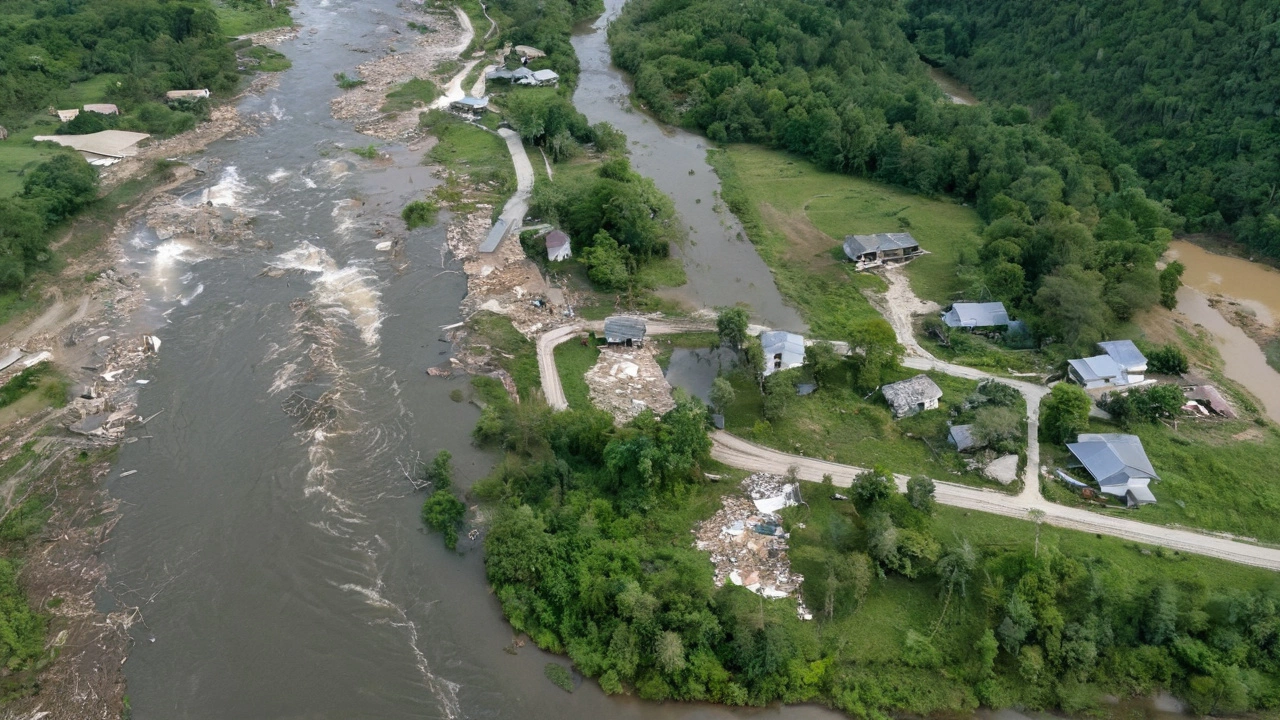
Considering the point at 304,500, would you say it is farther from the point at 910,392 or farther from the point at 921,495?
the point at 910,392

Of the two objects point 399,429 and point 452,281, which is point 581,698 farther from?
point 452,281

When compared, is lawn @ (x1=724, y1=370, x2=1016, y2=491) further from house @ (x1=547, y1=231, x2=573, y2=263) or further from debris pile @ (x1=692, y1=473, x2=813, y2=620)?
house @ (x1=547, y1=231, x2=573, y2=263)

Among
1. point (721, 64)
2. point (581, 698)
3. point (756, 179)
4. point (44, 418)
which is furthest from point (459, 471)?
point (721, 64)

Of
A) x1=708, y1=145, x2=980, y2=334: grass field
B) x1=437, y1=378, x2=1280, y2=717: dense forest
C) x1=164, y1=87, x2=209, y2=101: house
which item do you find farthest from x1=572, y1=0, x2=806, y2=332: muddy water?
x1=164, y1=87, x2=209, y2=101: house

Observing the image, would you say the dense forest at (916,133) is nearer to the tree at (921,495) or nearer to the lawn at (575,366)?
the tree at (921,495)

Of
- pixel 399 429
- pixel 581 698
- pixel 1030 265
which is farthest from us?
pixel 1030 265

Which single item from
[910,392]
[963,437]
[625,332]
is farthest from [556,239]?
[963,437]

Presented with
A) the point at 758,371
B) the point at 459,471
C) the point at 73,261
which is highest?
the point at 758,371

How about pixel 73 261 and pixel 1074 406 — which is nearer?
pixel 1074 406

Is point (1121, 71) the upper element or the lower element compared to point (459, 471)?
upper

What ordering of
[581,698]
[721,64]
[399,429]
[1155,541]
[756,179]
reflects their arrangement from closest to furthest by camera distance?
1. [581,698]
2. [1155,541]
3. [399,429]
4. [756,179]
5. [721,64]
